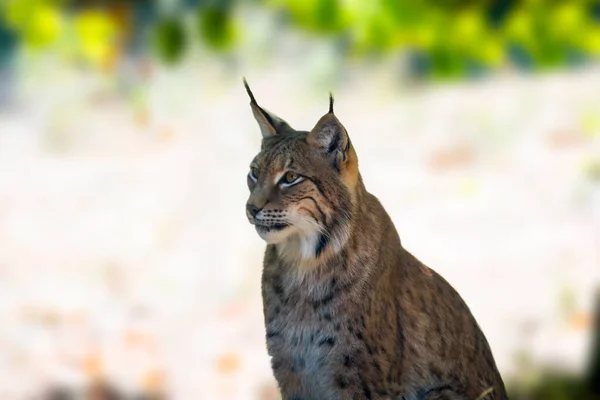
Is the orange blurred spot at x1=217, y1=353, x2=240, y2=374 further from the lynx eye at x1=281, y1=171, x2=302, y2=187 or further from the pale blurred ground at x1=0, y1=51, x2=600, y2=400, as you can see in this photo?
the lynx eye at x1=281, y1=171, x2=302, y2=187

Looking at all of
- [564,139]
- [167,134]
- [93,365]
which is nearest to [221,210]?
[167,134]

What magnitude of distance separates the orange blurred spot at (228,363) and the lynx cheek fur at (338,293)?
4.84 metres

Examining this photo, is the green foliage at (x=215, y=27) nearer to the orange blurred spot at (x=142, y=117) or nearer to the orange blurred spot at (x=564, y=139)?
the orange blurred spot at (x=564, y=139)

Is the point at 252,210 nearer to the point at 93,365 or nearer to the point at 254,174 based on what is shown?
the point at 254,174

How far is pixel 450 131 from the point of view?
10.8 meters

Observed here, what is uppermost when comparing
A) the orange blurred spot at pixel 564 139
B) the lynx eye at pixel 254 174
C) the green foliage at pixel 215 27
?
the orange blurred spot at pixel 564 139

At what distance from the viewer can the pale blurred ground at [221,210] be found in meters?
8.64

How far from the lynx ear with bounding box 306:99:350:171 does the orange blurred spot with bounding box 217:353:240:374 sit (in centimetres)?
522

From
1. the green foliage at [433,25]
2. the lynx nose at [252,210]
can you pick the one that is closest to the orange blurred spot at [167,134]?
the green foliage at [433,25]

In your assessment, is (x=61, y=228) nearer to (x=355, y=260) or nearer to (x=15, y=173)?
(x=15, y=173)

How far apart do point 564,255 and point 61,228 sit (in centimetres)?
445

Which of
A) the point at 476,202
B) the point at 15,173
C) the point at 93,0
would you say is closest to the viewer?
the point at 93,0

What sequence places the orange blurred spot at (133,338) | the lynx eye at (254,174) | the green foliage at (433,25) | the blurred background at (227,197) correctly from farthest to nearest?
1. the orange blurred spot at (133,338)
2. the blurred background at (227,197)
3. the green foliage at (433,25)
4. the lynx eye at (254,174)

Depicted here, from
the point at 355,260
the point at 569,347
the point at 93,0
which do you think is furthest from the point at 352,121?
the point at 355,260
